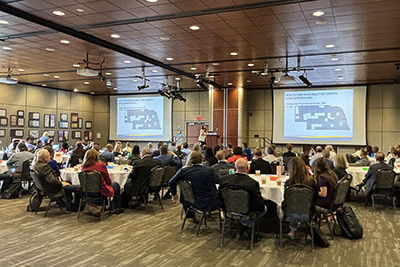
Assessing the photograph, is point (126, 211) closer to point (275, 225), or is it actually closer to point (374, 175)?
point (275, 225)

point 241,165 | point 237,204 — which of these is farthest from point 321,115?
point 237,204

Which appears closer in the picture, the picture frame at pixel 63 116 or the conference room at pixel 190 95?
the conference room at pixel 190 95

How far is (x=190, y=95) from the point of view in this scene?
65.3 feet

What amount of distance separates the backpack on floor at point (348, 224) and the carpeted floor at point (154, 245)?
10 cm

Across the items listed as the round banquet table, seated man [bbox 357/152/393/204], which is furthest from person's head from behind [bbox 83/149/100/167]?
seated man [bbox 357/152/393/204]

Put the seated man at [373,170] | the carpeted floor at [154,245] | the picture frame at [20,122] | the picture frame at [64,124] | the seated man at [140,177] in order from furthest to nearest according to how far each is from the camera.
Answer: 1. the picture frame at [64,124]
2. the picture frame at [20,122]
3. the seated man at [373,170]
4. the seated man at [140,177]
5. the carpeted floor at [154,245]

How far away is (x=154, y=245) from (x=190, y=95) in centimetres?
1542

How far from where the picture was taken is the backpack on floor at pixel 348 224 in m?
5.29

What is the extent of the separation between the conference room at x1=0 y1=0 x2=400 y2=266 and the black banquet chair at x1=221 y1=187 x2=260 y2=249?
0.43 meters

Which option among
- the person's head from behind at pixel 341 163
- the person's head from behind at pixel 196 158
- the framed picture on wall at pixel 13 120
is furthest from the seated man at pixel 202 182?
the framed picture on wall at pixel 13 120

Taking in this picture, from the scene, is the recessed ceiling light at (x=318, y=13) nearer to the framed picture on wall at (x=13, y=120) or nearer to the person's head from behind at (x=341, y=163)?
the person's head from behind at (x=341, y=163)

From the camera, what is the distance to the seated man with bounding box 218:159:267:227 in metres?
4.71

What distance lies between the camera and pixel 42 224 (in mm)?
5984

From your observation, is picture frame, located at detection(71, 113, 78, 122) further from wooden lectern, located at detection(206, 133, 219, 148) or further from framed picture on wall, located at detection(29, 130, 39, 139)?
wooden lectern, located at detection(206, 133, 219, 148)
